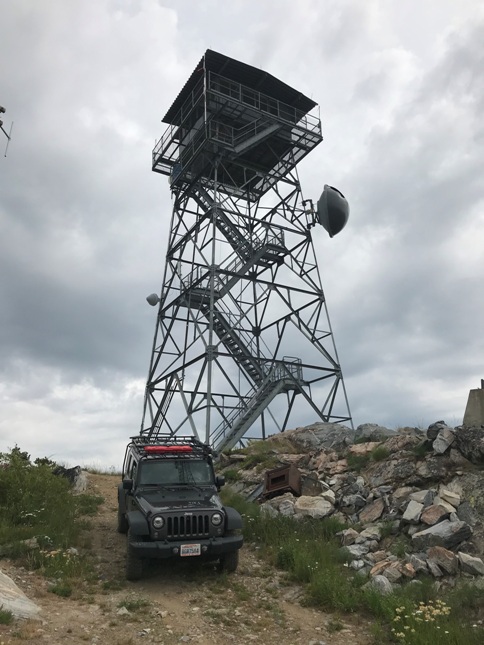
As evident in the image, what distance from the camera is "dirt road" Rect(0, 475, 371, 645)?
284 inches

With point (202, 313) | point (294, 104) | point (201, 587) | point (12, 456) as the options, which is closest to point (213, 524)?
point (201, 587)

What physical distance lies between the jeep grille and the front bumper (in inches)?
4.0

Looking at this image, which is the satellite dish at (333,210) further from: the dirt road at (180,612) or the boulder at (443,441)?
the dirt road at (180,612)

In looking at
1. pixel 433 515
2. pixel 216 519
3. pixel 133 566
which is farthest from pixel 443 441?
pixel 133 566

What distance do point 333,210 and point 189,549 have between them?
64.6 feet

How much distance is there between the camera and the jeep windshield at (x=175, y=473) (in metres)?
10.8

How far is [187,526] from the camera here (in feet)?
30.8

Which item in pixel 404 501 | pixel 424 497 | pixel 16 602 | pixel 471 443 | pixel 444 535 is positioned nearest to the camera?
pixel 16 602

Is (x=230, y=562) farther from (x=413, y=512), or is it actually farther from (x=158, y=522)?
(x=413, y=512)

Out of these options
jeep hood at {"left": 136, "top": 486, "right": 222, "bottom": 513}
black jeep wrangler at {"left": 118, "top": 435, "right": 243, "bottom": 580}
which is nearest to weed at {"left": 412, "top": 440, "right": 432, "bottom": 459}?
black jeep wrangler at {"left": 118, "top": 435, "right": 243, "bottom": 580}

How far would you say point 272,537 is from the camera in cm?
1155

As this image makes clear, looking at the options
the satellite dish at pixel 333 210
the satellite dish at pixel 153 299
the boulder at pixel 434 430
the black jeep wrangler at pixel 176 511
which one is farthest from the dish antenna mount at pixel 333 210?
the black jeep wrangler at pixel 176 511

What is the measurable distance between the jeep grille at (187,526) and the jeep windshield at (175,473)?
1.33 meters

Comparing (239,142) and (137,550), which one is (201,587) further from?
(239,142)
